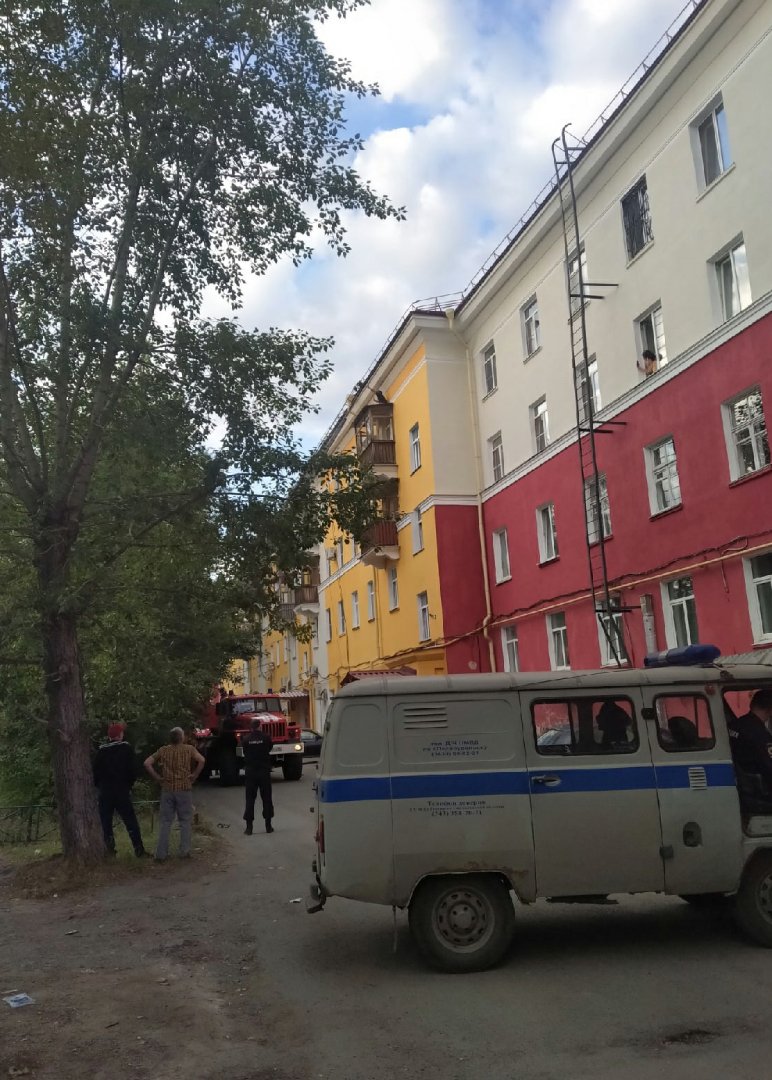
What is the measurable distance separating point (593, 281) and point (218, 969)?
18545 mm

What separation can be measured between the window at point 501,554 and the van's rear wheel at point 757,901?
67.6 ft

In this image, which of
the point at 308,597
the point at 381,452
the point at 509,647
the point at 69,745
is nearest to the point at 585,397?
the point at 509,647

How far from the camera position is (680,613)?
19.0 meters

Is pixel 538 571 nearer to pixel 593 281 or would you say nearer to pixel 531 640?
pixel 531 640

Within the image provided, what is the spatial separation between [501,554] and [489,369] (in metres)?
5.85

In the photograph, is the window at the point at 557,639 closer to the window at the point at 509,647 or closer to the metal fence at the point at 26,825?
the window at the point at 509,647

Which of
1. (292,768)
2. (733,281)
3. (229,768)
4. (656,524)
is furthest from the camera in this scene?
(229,768)

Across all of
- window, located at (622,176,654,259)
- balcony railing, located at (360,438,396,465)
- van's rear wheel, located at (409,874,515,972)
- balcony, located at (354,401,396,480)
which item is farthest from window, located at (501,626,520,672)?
van's rear wheel, located at (409,874,515,972)

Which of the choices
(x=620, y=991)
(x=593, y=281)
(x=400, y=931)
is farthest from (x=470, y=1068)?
(x=593, y=281)

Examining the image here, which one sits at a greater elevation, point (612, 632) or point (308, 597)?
point (308, 597)

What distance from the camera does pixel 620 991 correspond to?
6234 mm

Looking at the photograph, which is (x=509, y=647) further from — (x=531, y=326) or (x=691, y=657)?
(x=691, y=657)

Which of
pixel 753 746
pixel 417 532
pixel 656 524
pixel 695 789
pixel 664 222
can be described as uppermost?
pixel 664 222

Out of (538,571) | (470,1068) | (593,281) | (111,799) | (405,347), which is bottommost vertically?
(470,1068)
